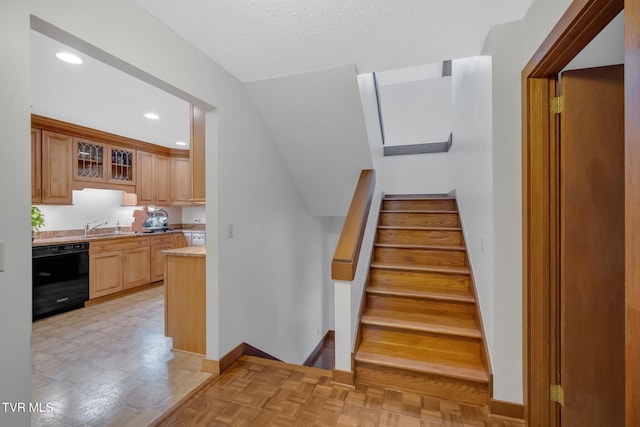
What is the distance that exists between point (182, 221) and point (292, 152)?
3.93 m

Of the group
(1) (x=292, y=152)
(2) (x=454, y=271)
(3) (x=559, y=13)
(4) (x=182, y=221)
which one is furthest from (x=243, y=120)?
(4) (x=182, y=221)

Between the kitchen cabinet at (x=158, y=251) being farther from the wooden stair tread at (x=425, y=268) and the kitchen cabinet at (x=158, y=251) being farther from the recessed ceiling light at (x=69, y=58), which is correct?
the wooden stair tread at (x=425, y=268)

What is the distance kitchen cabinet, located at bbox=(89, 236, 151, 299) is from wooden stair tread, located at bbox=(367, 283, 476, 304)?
3671 millimetres

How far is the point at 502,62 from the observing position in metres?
1.66

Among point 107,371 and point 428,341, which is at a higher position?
point 428,341

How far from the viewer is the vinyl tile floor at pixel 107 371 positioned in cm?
172

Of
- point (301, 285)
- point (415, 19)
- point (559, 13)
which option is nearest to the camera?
point (559, 13)

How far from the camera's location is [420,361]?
196cm

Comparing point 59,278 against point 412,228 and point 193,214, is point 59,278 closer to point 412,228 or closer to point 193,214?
point 193,214

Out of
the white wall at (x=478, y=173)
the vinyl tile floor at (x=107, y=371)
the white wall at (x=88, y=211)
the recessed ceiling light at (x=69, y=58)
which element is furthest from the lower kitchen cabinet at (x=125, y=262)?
the white wall at (x=478, y=173)

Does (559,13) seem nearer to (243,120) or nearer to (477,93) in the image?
(477,93)

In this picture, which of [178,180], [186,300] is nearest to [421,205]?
[186,300]

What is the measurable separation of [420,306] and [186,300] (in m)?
1.96

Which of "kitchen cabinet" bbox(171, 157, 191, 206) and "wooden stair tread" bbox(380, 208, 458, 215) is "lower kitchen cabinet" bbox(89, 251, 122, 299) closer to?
"kitchen cabinet" bbox(171, 157, 191, 206)
